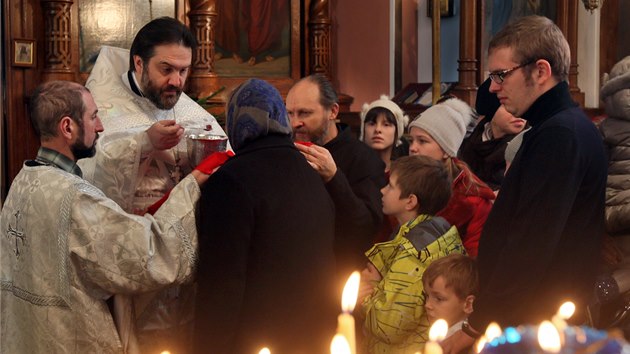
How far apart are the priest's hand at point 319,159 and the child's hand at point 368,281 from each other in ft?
1.47

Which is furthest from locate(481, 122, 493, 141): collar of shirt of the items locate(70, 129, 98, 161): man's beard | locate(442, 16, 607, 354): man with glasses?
locate(70, 129, 98, 161): man's beard

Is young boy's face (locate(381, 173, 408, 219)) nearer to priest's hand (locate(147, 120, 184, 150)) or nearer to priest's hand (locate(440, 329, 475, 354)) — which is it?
priest's hand (locate(440, 329, 475, 354))

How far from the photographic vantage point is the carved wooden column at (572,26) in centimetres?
885

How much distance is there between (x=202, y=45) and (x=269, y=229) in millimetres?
4602

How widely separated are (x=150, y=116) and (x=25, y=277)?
94 cm

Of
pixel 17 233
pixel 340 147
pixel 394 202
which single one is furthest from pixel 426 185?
pixel 17 233

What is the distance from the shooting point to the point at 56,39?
635cm

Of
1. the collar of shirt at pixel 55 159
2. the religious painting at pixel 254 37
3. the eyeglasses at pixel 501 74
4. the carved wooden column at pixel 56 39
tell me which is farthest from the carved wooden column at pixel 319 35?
the eyeglasses at pixel 501 74

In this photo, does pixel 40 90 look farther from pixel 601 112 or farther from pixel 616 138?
pixel 601 112

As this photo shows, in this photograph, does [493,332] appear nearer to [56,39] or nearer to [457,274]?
[457,274]

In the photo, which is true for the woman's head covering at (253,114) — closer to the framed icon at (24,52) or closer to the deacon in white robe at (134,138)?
the deacon in white robe at (134,138)

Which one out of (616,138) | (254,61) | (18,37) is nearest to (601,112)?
(254,61)

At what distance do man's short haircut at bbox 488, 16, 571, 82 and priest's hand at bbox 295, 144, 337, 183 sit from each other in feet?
2.42

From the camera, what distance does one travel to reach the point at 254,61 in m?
7.59
